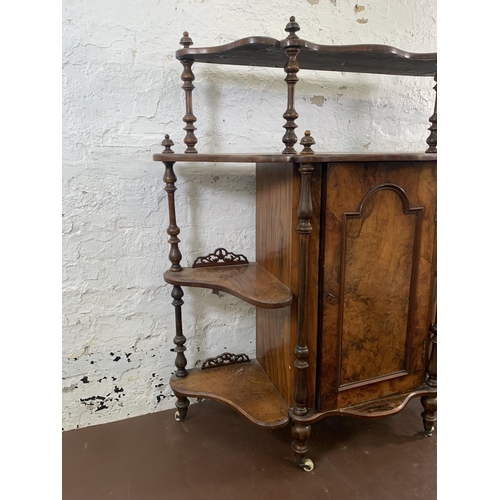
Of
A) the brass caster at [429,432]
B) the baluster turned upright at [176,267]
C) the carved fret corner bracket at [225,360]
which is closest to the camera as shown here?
the baluster turned upright at [176,267]

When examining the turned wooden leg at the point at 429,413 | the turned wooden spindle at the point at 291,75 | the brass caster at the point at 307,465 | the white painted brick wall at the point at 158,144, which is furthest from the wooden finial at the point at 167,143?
the turned wooden leg at the point at 429,413

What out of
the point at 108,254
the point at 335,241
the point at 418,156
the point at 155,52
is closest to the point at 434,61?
the point at 418,156

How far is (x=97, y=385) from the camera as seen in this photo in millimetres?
1797

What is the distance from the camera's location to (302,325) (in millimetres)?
1447

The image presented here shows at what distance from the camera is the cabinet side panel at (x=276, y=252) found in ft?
4.84

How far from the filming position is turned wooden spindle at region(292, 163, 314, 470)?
133cm

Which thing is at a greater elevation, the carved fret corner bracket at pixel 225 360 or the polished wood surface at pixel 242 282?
the polished wood surface at pixel 242 282

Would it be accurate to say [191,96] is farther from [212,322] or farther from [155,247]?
[212,322]

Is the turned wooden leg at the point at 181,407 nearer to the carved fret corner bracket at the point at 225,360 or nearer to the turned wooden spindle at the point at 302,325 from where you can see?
the carved fret corner bracket at the point at 225,360

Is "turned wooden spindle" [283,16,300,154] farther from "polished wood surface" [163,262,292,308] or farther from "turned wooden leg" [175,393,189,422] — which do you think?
"turned wooden leg" [175,393,189,422]

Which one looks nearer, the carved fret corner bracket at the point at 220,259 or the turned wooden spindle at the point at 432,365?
the turned wooden spindle at the point at 432,365

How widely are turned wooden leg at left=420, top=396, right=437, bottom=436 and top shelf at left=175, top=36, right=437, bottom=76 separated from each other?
4.45 ft

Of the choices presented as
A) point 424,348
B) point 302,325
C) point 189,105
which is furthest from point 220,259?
point 424,348

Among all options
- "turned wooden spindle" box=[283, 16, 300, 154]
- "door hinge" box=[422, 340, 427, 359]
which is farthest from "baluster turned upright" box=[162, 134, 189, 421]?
"door hinge" box=[422, 340, 427, 359]
